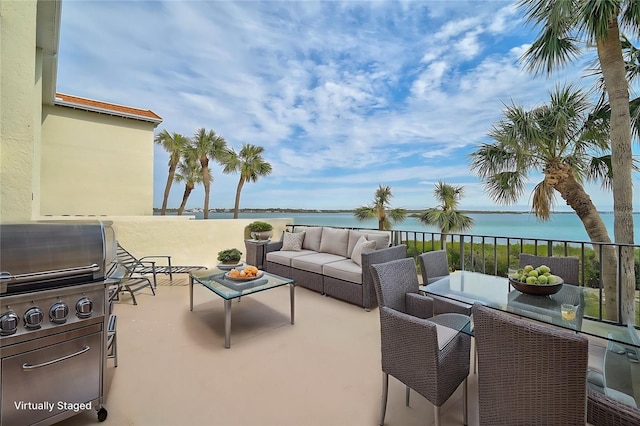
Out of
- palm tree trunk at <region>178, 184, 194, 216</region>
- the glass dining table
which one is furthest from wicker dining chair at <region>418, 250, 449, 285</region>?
palm tree trunk at <region>178, 184, 194, 216</region>

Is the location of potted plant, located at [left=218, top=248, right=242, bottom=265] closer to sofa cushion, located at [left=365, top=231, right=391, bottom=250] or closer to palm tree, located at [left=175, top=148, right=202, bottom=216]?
sofa cushion, located at [left=365, top=231, right=391, bottom=250]

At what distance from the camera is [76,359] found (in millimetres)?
1493

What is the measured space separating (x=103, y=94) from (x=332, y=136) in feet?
26.3

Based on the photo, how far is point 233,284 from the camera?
9.94 ft

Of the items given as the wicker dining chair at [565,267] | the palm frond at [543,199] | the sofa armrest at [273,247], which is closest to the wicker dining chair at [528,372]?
the wicker dining chair at [565,267]

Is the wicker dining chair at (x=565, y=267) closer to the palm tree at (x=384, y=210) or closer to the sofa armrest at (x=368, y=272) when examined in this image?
the sofa armrest at (x=368, y=272)

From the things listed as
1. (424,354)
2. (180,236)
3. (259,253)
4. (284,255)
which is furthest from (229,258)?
(424,354)

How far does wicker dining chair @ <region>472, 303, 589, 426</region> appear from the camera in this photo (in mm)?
904

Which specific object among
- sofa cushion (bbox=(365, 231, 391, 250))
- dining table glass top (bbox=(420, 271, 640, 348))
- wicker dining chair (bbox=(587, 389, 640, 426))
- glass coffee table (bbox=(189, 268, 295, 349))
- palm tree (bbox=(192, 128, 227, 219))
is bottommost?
wicker dining chair (bbox=(587, 389, 640, 426))

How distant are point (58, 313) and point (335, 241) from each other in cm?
367

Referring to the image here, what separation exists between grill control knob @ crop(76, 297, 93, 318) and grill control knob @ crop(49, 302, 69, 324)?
53 millimetres

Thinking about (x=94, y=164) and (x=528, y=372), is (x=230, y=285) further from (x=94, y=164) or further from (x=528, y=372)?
(x=94, y=164)

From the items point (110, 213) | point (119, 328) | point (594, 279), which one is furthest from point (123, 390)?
point (594, 279)

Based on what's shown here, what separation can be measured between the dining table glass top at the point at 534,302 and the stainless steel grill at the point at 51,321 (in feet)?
7.75
